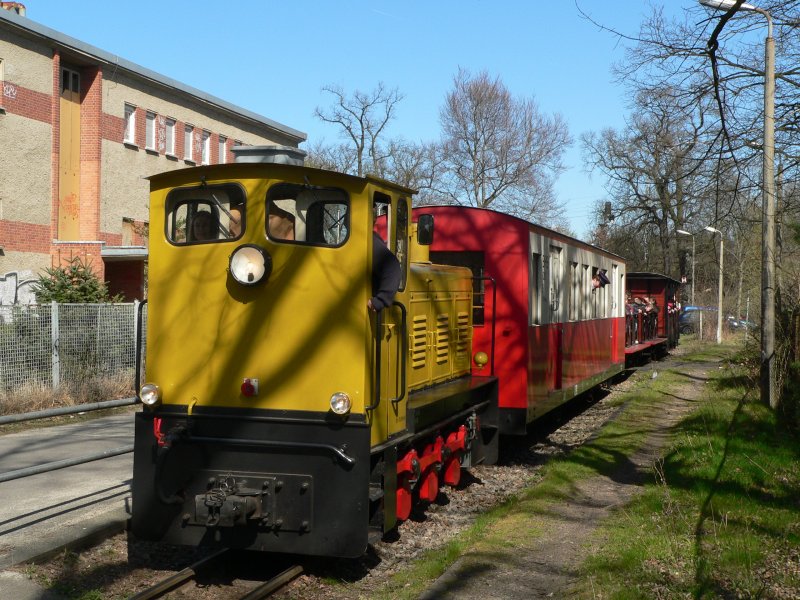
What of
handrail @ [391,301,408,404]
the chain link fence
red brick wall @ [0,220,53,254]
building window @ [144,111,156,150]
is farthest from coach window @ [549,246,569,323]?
building window @ [144,111,156,150]

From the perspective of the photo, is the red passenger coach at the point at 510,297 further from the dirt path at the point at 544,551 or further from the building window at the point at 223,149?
the building window at the point at 223,149

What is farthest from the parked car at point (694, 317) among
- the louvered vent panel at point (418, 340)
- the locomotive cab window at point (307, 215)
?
the locomotive cab window at point (307, 215)

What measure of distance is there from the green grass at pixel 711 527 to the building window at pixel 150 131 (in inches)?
884

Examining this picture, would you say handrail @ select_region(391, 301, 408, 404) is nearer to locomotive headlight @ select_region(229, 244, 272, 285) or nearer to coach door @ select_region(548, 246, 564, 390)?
locomotive headlight @ select_region(229, 244, 272, 285)

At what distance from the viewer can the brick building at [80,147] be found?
23688mm

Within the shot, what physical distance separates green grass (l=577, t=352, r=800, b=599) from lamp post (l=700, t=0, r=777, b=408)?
92.6 inches

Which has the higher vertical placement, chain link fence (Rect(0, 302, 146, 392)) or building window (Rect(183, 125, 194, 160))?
building window (Rect(183, 125, 194, 160))

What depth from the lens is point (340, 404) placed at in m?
6.50

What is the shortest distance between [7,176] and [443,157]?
23.8 m

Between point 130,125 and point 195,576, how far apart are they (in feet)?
81.1

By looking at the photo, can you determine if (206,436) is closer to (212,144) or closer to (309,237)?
(309,237)

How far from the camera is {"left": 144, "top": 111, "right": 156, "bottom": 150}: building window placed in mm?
29828

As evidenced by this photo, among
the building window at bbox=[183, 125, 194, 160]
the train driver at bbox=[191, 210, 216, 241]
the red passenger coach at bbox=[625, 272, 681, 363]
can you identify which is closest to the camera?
the train driver at bbox=[191, 210, 216, 241]

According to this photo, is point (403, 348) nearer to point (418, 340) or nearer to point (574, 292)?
point (418, 340)
